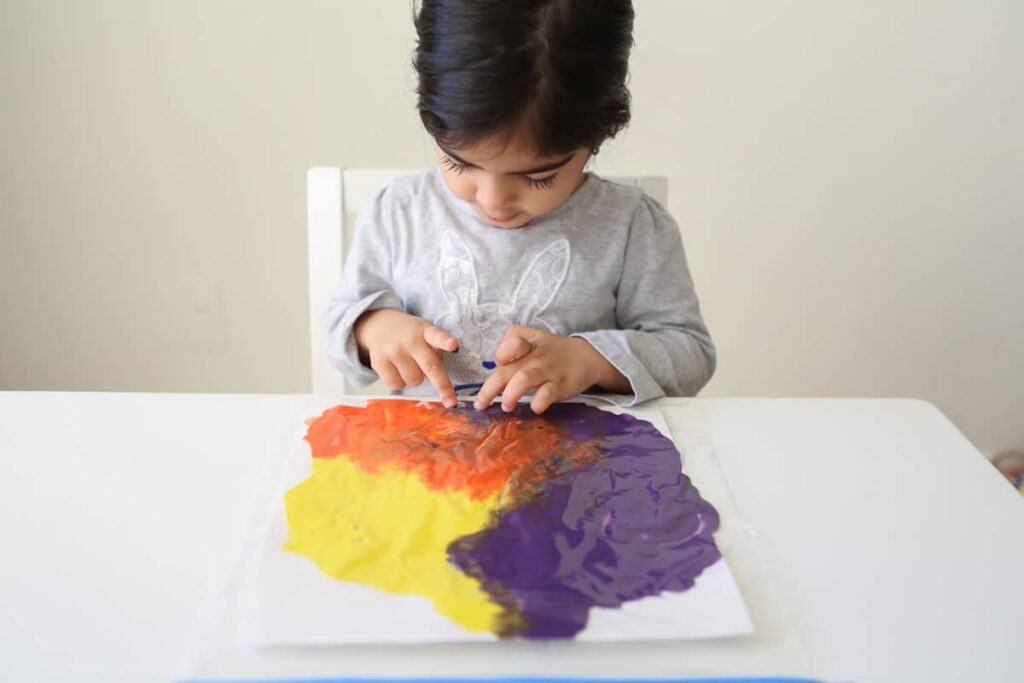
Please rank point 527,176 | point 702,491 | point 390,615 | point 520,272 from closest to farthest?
1. point 390,615
2. point 702,491
3. point 527,176
4. point 520,272

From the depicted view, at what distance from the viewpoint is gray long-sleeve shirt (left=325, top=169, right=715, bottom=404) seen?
31.4 inches

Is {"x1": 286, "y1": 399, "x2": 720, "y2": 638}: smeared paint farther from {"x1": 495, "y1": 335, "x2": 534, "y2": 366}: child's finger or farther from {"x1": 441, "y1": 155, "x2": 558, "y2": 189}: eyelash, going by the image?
{"x1": 441, "y1": 155, "x2": 558, "y2": 189}: eyelash

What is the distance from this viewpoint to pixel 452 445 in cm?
59

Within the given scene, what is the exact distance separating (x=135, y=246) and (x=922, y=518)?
1.19 m

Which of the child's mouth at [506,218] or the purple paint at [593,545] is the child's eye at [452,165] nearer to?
the child's mouth at [506,218]

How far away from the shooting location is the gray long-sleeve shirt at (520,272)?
798 millimetres

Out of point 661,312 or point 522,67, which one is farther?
point 661,312

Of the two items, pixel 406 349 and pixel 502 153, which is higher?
pixel 502 153

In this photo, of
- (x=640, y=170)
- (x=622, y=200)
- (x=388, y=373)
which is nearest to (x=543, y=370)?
(x=388, y=373)

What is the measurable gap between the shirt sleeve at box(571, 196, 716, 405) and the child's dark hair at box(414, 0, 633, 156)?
0.67ft

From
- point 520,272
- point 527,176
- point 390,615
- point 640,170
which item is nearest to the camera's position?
point 390,615

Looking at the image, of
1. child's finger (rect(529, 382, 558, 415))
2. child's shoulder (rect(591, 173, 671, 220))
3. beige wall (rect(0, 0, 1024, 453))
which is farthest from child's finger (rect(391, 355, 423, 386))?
beige wall (rect(0, 0, 1024, 453))

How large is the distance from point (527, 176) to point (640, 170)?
69 cm

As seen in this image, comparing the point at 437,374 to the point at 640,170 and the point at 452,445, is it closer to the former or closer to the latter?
the point at 452,445
